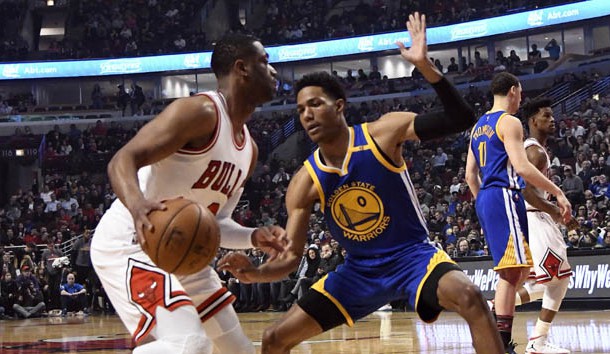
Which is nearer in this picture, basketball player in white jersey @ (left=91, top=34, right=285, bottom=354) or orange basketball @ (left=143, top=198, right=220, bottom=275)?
orange basketball @ (left=143, top=198, right=220, bottom=275)

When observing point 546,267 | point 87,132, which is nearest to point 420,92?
point 87,132

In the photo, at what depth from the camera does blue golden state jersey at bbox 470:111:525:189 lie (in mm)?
6473

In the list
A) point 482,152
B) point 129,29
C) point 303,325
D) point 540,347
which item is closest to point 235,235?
point 303,325

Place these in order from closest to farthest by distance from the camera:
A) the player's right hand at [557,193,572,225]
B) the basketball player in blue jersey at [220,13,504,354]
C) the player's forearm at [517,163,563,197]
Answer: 1. the basketball player in blue jersey at [220,13,504,354]
2. the player's forearm at [517,163,563,197]
3. the player's right hand at [557,193,572,225]

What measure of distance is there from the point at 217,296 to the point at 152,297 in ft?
1.70

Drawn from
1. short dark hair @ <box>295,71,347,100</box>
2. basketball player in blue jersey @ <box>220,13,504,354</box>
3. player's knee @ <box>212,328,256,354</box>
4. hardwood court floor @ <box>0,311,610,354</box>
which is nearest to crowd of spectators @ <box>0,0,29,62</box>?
hardwood court floor @ <box>0,311,610,354</box>

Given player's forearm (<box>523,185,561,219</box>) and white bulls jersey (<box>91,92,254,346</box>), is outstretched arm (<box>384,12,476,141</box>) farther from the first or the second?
player's forearm (<box>523,185,561,219</box>)

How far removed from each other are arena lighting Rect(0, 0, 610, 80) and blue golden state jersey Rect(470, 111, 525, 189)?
23.8 meters

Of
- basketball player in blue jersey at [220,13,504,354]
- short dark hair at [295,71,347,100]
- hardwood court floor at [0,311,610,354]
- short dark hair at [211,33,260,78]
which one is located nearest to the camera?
short dark hair at [211,33,260,78]

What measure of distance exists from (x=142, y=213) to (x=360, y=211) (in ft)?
5.24

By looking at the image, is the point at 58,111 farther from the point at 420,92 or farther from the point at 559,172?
the point at 559,172

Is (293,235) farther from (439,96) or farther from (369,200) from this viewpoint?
(439,96)

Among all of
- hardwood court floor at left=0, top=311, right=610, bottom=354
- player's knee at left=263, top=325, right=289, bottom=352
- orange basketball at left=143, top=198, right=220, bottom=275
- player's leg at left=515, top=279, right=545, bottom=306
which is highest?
orange basketball at left=143, top=198, right=220, bottom=275

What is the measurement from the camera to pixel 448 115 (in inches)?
163
